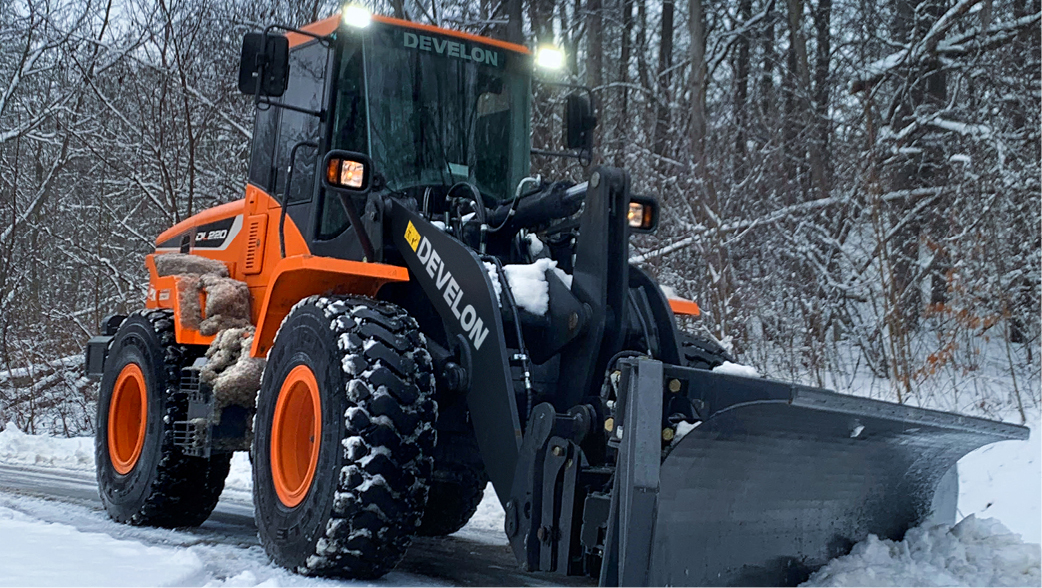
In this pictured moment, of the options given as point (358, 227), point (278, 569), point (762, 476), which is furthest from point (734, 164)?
point (278, 569)

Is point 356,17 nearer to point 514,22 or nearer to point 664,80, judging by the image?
point 514,22

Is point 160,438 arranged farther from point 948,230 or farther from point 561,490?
point 948,230

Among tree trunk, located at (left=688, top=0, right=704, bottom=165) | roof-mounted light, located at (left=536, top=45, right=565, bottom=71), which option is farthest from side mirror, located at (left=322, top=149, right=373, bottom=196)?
tree trunk, located at (left=688, top=0, right=704, bottom=165)

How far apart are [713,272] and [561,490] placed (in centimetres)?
707

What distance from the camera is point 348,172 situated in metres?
A: 5.02

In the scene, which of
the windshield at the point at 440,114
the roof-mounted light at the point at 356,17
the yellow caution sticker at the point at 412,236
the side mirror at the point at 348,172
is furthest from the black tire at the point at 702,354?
the roof-mounted light at the point at 356,17

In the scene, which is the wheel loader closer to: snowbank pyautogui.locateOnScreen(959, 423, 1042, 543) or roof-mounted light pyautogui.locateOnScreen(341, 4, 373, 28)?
roof-mounted light pyautogui.locateOnScreen(341, 4, 373, 28)

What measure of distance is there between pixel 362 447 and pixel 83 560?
1341 mm

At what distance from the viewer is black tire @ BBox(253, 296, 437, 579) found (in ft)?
13.7

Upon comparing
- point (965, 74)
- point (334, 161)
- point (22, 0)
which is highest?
point (22, 0)

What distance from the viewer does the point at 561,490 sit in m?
3.91

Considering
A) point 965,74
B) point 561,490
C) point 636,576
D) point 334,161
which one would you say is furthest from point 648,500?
point 965,74

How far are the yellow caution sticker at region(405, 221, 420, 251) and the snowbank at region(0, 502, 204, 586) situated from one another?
5.29 ft

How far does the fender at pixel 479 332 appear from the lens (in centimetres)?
424
